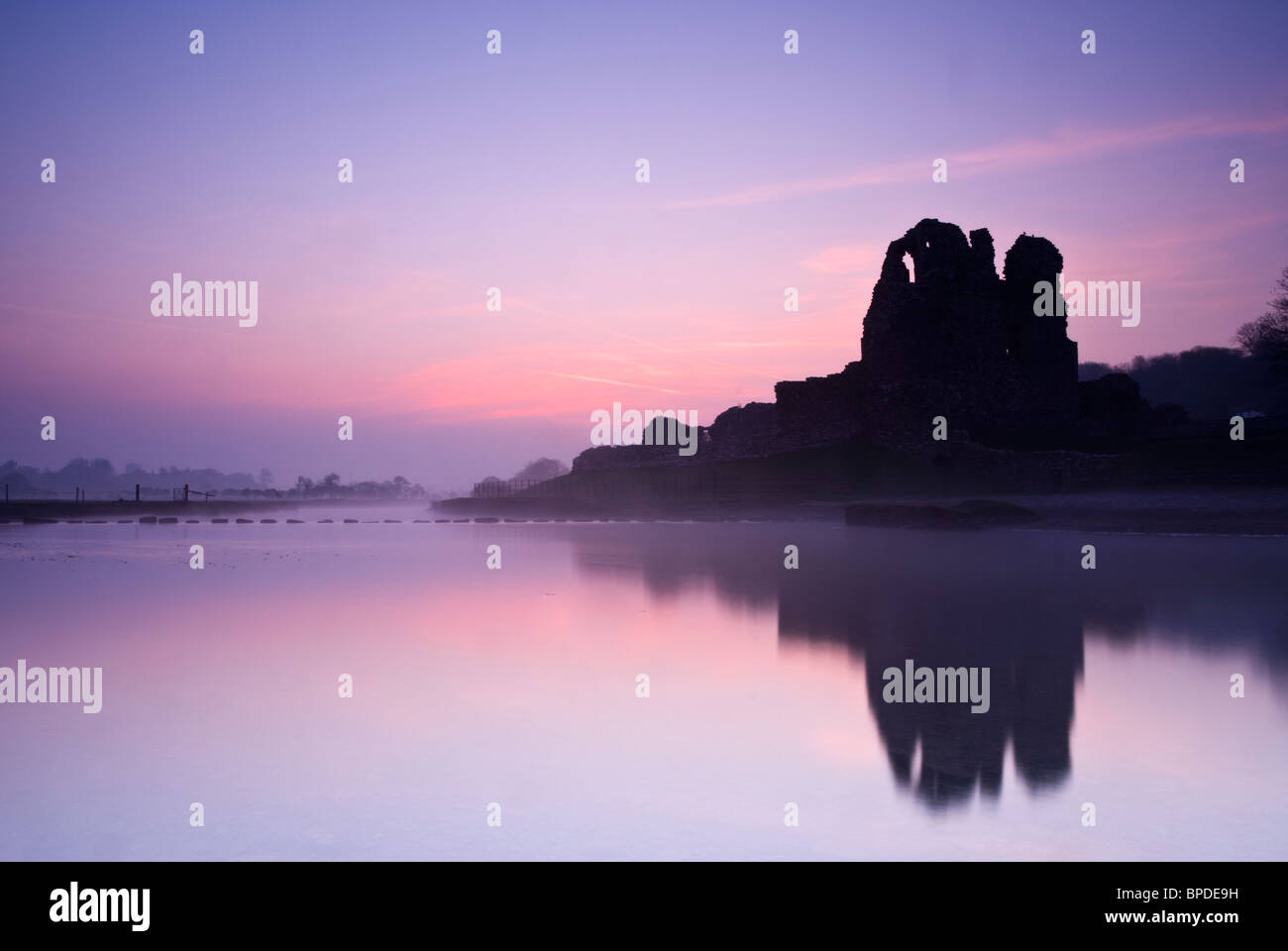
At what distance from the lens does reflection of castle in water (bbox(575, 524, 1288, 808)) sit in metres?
6.02

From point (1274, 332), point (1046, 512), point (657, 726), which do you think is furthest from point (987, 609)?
point (1274, 332)

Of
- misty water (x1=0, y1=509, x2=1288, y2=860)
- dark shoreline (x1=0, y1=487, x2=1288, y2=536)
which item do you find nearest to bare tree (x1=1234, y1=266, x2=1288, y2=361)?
dark shoreline (x1=0, y1=487, x2=1288, y2=536)

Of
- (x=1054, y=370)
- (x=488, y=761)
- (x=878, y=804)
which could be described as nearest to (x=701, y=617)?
(x=488, y=761)

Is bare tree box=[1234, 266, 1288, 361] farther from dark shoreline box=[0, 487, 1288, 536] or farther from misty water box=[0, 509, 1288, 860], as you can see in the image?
misty water box=[0, 509, 1288, 860]

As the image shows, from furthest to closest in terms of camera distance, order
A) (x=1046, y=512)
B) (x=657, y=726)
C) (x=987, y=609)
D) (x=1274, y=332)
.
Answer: (x=1274, y=332), (x=1046, y=512), (x=987, y=609), (x=657, y=726)

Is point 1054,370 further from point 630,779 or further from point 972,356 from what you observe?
point 630,779

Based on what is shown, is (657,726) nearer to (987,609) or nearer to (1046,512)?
(987,609)

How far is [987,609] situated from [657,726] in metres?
6.37

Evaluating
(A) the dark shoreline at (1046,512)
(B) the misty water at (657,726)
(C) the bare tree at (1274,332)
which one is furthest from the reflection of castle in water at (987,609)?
(C) the bare tree at (1274,332)

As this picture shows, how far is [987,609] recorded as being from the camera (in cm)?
1163

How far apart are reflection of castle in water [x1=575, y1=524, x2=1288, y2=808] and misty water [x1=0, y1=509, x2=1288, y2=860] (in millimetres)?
56

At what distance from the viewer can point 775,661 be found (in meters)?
8.74

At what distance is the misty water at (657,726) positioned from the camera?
179 inches
